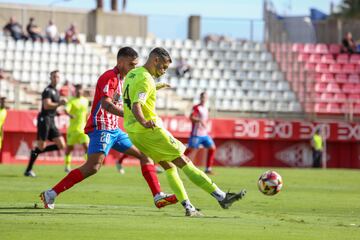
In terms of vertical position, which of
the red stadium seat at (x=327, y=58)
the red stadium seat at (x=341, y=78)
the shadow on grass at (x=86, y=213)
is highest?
the red stadium seat at (x=327, y=58)

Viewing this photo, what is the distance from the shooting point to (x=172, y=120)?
3597 cm

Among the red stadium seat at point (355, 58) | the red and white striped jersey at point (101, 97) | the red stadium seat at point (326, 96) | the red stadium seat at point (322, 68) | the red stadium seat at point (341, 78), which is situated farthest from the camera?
the red stadium seat at point (355, 58)

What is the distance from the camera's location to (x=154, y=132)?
1400cm

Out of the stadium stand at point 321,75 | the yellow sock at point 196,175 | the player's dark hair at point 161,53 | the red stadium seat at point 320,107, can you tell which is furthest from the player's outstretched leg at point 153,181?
the red stadium seat at point 320,107

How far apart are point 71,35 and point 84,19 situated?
3.01 metres

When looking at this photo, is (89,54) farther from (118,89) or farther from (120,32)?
(118,89)

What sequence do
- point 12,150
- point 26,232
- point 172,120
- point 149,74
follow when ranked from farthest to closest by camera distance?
point 172,120 → point 12,150 → point 149,74 → point 26,232

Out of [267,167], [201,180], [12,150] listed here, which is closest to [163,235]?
[201,180]

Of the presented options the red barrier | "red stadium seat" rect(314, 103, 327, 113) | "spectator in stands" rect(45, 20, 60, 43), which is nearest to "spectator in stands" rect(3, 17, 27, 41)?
"spectator in stands" rect(45, 20, 60, 43)

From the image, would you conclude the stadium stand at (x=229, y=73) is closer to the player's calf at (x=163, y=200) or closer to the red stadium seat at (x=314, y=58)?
the red stadium seat at (x=314, y=58)

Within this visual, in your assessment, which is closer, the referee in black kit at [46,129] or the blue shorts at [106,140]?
the blue shorts at [106,140]

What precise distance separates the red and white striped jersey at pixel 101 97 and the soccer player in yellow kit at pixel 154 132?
78 centimetres

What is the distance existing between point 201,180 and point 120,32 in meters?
32.3

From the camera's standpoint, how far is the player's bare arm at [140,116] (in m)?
13.6
